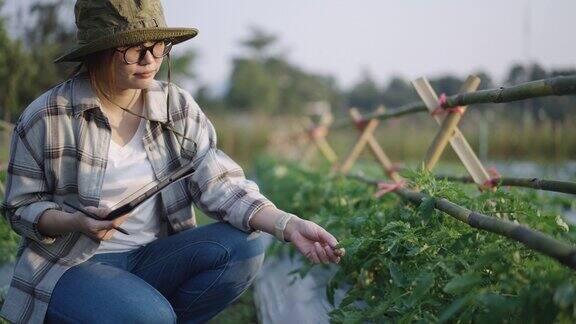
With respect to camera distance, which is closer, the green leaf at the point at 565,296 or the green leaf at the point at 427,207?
the green leaf at the point at 565,296

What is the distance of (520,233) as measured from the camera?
1538 mm

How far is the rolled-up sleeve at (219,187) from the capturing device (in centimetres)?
217

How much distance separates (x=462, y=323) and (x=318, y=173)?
11.1ft

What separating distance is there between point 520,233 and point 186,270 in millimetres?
1157

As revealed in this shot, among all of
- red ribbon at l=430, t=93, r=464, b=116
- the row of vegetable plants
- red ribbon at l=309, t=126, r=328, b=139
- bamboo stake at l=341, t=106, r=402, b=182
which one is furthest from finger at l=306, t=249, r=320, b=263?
red ribbon at l=309, t=126, r=328, b=139

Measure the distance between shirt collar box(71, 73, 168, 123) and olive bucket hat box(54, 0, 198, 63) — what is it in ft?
0.37

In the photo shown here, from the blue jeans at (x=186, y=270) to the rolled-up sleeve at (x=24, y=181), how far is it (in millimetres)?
202

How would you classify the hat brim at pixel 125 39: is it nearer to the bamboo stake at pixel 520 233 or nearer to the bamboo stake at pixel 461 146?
the bamboo stake at pixel 520 233

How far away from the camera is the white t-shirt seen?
214 centimetres

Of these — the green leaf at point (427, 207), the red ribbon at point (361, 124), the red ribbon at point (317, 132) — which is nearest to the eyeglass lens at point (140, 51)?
the green leaf at point (427, 207)

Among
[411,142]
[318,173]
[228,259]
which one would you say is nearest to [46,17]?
[318,173]

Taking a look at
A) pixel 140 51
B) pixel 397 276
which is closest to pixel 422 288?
pixel 397 276

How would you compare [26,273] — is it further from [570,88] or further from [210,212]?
[570,88]

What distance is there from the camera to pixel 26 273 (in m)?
2.02
